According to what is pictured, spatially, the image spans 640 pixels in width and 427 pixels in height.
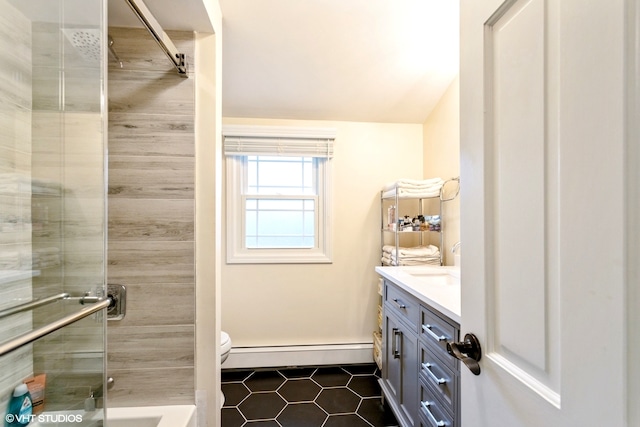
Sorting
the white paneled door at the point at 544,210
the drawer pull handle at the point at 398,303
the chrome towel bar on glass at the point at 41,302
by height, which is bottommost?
the drawer pull handle at the point at 398,303

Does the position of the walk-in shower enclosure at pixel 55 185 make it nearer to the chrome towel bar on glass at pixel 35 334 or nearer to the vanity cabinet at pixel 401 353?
the chrome towel bar on glass at pixel 35 334

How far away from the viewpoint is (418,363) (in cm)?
137

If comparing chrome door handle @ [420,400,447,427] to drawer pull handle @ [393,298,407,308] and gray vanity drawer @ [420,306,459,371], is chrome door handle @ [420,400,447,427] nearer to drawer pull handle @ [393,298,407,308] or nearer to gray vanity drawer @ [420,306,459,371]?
gray vanity drawer @ [420,306,459,371]

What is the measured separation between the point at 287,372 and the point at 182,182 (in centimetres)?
178

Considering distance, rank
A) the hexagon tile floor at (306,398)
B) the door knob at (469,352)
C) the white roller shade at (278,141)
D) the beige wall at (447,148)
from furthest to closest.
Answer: the white roller shade at (278,141), the beige wall at (447,148), the hexagon tile floor at (306,398), the door knob at (469,352)

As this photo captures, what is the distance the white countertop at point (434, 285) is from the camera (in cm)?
109

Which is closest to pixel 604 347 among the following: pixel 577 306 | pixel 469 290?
pixel 577 306

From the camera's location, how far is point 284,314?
7.93 ft

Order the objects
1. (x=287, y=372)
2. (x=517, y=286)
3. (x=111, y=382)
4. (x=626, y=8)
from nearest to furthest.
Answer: (x=626, y=8)
(x=517, y=286)
(x=111, y=382)
(x=287, y=372)

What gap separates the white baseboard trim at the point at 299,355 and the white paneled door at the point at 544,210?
1.78m

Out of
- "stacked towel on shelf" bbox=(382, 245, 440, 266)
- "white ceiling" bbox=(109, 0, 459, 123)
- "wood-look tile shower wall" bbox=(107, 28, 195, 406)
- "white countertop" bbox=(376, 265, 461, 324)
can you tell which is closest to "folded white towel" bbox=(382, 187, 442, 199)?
"stacked towel on shelf" bbox=(382, 245, 440, 266)

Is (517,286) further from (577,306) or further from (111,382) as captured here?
(111,382)
